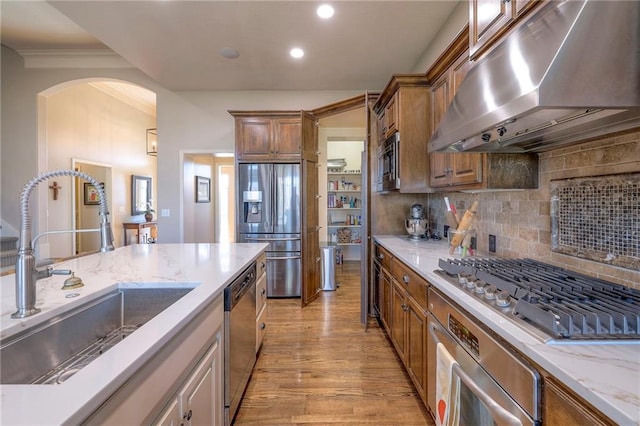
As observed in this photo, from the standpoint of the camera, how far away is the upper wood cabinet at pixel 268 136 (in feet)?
13.0

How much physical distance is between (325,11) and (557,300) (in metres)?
2.80

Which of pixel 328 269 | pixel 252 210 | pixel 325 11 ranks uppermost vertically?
pixel 325 11

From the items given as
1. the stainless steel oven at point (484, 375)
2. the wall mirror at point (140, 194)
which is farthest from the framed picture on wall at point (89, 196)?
the stainless steel oven at point (484, 375)

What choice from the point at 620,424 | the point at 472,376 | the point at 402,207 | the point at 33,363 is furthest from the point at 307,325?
the point at 620,424

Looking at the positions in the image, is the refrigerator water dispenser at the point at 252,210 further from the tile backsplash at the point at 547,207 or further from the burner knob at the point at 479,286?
the burner knob at the point at 479,286

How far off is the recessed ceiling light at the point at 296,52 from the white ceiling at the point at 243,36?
70 mm

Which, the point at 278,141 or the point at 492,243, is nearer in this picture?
the point at 492,243

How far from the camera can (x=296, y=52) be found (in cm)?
338

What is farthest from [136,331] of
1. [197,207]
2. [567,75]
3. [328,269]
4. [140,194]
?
[140,194]

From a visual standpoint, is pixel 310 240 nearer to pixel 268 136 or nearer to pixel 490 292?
pixel 268 136

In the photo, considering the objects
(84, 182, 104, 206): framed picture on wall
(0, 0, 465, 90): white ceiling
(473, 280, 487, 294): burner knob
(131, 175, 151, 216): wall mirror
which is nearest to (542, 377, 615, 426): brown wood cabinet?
(473, 280, 487, 294): burner knob

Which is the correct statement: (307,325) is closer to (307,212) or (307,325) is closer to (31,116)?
(307,212)

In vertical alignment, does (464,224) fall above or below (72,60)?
below

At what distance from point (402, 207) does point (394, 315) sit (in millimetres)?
1279
